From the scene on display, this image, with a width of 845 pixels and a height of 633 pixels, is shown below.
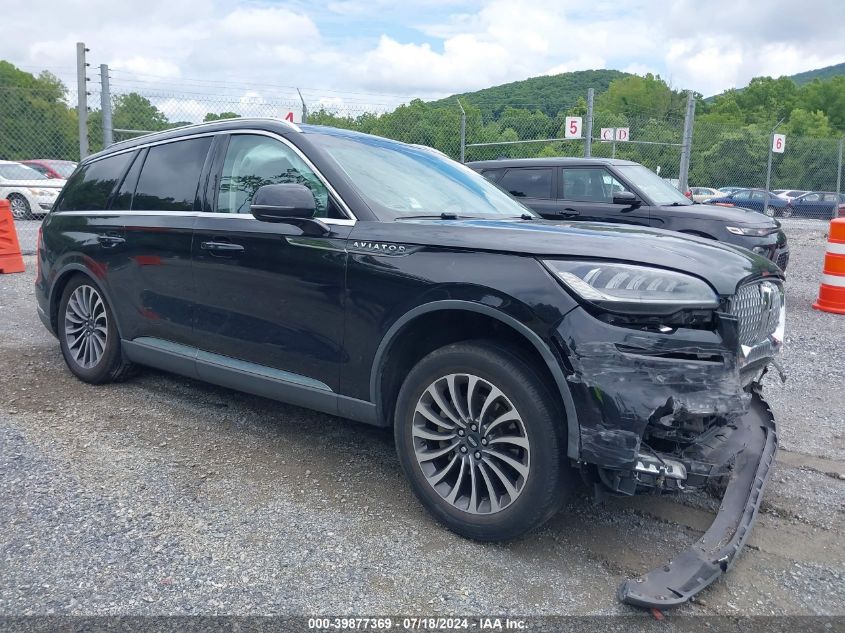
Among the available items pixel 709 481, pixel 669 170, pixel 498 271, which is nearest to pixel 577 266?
pixel 498 271

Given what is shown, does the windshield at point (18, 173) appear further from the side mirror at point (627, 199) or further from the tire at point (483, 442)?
the tire at point (483, 442)

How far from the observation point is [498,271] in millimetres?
2719

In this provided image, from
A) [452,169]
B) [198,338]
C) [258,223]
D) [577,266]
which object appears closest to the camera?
[577,266]

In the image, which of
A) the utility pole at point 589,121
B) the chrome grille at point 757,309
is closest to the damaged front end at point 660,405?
the chrome grille at point 757,309

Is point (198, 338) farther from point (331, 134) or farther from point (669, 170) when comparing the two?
point (669, 170)

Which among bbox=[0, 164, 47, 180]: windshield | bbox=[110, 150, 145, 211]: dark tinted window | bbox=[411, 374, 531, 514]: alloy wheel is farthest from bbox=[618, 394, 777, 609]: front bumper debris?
bbox=[0, 164, 47, 180]: windshield

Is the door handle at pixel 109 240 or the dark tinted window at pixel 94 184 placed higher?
the dark tinted window at pixel 94 184

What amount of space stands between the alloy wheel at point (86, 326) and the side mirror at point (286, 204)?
6.45 feet

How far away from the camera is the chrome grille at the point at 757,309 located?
8.80ft

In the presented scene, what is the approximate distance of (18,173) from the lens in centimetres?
1727

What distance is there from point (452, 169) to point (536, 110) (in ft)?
45.3

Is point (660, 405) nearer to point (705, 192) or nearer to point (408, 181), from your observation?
point (408, 181)

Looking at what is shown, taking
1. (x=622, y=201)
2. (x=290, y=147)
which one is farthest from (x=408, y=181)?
(x=622, y=201)

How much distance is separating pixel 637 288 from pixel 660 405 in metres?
0.43
